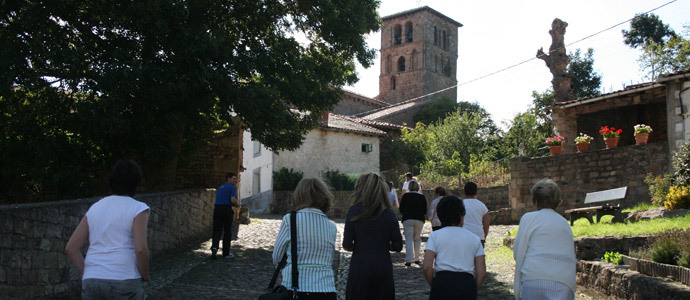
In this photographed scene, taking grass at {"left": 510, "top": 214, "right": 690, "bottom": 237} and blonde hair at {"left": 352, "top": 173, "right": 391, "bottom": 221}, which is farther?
grass at {"left": 510, "top": 214, "right": 690, "bottom": 237}

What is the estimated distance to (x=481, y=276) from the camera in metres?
4.50

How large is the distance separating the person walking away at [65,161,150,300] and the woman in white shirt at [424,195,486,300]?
1994 mm

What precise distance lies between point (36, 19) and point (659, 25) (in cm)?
4046

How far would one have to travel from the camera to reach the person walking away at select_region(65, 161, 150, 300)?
3.69 m

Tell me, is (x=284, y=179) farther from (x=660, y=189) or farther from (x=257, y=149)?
(x=660, y=189)

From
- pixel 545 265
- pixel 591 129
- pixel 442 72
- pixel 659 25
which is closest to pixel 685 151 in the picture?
pixel 591 129

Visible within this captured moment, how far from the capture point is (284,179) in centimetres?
3077


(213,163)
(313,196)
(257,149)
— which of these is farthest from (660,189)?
(257,149)

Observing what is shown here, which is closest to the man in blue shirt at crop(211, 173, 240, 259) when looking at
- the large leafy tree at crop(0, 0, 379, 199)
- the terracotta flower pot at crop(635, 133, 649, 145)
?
the large leafy tree at crop(0, 0, 379, 199)

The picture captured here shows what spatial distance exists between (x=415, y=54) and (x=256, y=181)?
43238 millimetres

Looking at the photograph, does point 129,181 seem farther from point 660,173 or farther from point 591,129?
point 591,129

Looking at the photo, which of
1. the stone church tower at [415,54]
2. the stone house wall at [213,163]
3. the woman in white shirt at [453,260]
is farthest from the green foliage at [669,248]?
the stone church tower at [415,54]

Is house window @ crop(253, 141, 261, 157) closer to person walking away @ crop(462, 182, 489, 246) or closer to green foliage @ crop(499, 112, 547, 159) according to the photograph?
green foliage @ crop(499, 112, 547, 159)

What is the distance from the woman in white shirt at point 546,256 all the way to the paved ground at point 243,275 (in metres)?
3.40
